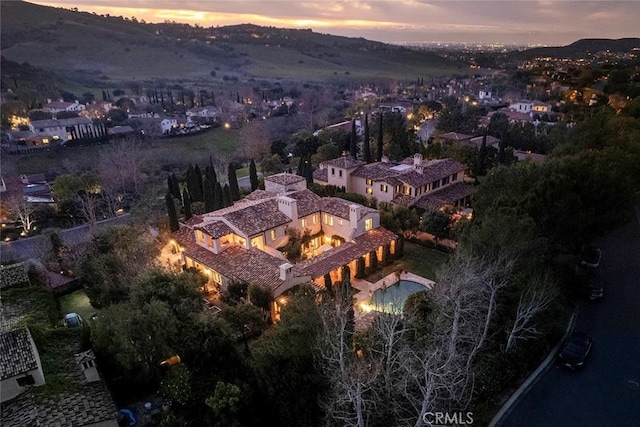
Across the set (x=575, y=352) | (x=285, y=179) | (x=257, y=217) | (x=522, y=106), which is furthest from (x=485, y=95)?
(x=575, y=352)

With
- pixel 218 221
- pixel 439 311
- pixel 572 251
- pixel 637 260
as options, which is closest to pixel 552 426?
pixel 439 311

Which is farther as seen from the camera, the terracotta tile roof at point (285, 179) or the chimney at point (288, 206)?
the terracotta tile roof at point (285, 179)

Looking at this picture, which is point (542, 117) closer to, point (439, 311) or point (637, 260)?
point (637, 260)

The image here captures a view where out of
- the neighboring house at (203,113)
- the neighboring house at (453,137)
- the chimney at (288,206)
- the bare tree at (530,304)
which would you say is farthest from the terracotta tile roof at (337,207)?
the neighboring house at (203,113)

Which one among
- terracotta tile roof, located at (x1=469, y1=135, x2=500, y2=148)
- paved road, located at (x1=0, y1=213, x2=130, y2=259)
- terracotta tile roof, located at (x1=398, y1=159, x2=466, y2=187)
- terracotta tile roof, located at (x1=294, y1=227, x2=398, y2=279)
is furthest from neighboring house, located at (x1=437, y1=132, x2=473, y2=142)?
paved road, located at (x1=0, y1=213, x2=130, y2=259)

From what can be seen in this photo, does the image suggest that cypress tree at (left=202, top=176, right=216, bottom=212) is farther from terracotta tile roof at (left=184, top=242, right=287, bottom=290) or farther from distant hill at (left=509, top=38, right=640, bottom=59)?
distant hill at (left=509, top=38, right=640, bottom=59)

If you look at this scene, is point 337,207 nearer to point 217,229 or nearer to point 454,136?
point 217,229

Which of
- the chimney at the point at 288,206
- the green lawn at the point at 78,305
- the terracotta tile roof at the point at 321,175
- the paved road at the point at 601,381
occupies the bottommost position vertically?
the green lawn at the point at 78,305

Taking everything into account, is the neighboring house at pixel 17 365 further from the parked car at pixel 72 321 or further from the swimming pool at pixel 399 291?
the swimming pool at pixel 399 291
